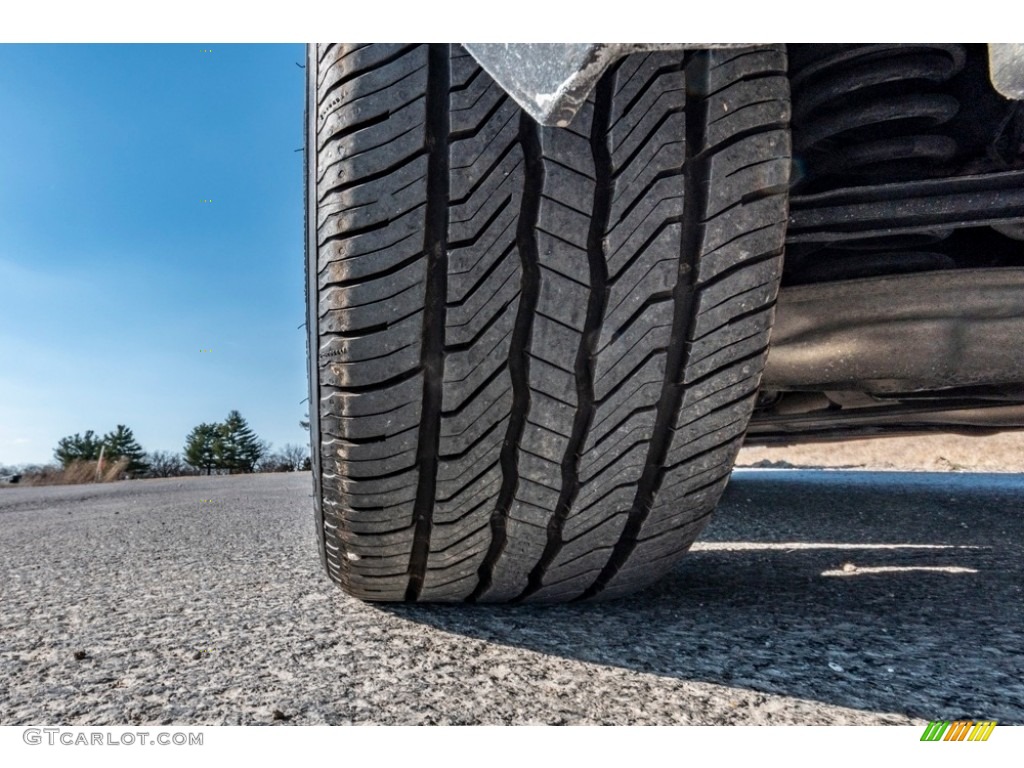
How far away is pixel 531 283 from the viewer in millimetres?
819

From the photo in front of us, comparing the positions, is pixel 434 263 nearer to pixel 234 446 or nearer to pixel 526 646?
pixel 526 646

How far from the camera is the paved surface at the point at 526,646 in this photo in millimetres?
745

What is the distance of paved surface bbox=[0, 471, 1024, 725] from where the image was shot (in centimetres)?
75

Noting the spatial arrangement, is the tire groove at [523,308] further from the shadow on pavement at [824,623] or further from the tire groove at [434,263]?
the shadow on pavement at [824,623]

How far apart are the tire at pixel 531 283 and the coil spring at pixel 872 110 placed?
0.55ft

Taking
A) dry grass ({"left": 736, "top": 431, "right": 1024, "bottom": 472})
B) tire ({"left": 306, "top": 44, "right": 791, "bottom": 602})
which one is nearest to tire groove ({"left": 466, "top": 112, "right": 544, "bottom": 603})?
tire ({"left": 306, "top": 44, "right": 791, "bottom": 602})

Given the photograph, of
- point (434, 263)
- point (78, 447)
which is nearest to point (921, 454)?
point (434, 263)

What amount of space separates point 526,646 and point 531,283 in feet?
1.67

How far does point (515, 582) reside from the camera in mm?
1053

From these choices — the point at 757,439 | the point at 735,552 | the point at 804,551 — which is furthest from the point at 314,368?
the point at 757,439

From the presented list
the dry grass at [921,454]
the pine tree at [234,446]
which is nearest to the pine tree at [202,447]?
the pine tree at [234,446]

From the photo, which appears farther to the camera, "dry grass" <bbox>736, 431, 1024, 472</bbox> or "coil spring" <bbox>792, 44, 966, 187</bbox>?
"dry grass" <bbox>736, 431, 1024, 472</bbox>
